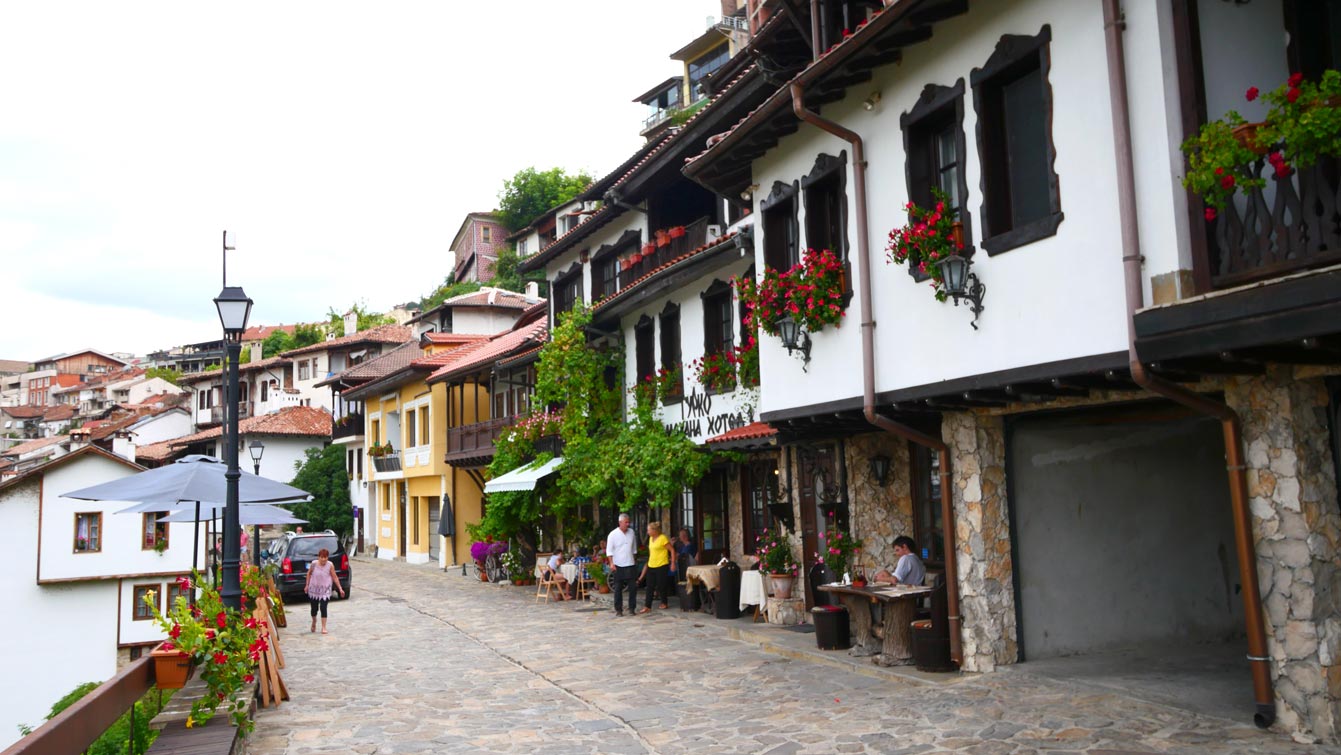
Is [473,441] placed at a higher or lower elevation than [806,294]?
lower

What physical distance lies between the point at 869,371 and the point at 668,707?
374 cm

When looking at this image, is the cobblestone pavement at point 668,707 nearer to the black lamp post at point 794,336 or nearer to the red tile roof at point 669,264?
the black lamp post at point 794,336

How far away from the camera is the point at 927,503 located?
12.0 m

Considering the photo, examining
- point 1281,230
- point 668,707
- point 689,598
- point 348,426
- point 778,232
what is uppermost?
point 348,426

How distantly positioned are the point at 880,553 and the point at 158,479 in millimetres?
8654

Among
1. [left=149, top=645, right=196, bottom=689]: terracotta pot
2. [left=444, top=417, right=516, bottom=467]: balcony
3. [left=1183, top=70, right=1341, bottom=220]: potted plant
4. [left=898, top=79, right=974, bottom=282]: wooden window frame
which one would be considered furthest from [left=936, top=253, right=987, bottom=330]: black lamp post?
[left=444, top=417, right=516, bottom=467]: balcony

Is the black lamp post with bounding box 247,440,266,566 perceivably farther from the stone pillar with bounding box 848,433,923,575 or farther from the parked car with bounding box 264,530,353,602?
the stone pillar with bounding box 848,433,923,575

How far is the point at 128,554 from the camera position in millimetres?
34219

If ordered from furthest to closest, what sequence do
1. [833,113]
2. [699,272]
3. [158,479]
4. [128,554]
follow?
1. [128,554]
2. [699,272]
3. [158,479]
4. [833,113]

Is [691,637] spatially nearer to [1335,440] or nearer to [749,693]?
[749,693]

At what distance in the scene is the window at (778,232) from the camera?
12.3 metres

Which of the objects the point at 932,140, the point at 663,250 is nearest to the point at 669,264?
the point at 663,250

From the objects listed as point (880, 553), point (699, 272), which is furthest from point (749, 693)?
point (699, 272)

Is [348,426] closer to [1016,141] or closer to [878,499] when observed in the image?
[878,499]
